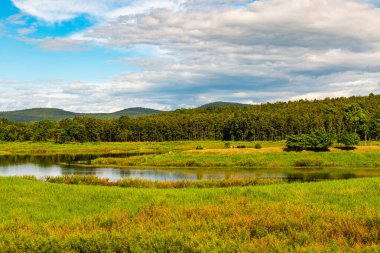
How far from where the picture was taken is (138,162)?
86625mm

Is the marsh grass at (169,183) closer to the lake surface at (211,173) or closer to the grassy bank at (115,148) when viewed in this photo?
the lake surface at (211,173)

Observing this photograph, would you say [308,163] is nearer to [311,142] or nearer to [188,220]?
[311,142]

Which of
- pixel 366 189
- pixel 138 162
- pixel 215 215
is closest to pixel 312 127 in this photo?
pixel 138 162

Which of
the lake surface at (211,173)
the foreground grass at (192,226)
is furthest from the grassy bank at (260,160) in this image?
the foreground grass at (192,226)

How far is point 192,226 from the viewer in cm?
1627

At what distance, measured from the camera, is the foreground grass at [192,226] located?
13375 millimetres

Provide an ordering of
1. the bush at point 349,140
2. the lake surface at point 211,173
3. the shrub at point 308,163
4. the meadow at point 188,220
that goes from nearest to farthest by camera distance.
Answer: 1. the meadow at point 188,220
2. the lake surface at point 211,173
3. the shrub at point 308,163
4. the bush at point 349,140

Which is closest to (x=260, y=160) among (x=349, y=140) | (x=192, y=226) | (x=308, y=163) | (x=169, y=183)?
(x=308, y=163)

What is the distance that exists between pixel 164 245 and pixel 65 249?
337 centimetres

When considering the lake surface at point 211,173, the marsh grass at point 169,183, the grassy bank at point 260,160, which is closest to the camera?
the marsh grass at point 169,183

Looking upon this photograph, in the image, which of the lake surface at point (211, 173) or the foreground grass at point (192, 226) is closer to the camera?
the foreground grass at point (192, 226)

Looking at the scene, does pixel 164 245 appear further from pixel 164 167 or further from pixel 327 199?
pixel 164 167

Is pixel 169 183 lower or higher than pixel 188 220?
lower

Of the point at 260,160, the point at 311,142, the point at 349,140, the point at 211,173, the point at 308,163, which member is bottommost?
the point at 211,173
